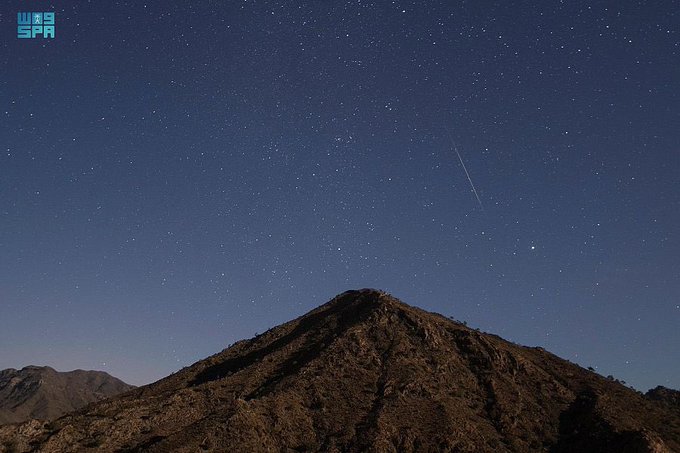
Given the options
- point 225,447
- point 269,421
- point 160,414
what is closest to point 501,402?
point 269,421

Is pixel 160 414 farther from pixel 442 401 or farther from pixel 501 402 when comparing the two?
pixel 501 402

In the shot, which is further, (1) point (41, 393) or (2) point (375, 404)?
(1) point (41, 393)

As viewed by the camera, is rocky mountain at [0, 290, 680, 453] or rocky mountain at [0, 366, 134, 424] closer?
rocky mountain at [0, 290, 680, 453]

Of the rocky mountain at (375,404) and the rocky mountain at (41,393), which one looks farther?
the rocky mountain at (41,393)

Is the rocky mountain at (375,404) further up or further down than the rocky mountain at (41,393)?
further down

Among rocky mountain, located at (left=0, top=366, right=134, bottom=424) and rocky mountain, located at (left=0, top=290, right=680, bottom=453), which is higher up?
rocky mountain, located at (left=0, top=366, right=134, bottom=424)
